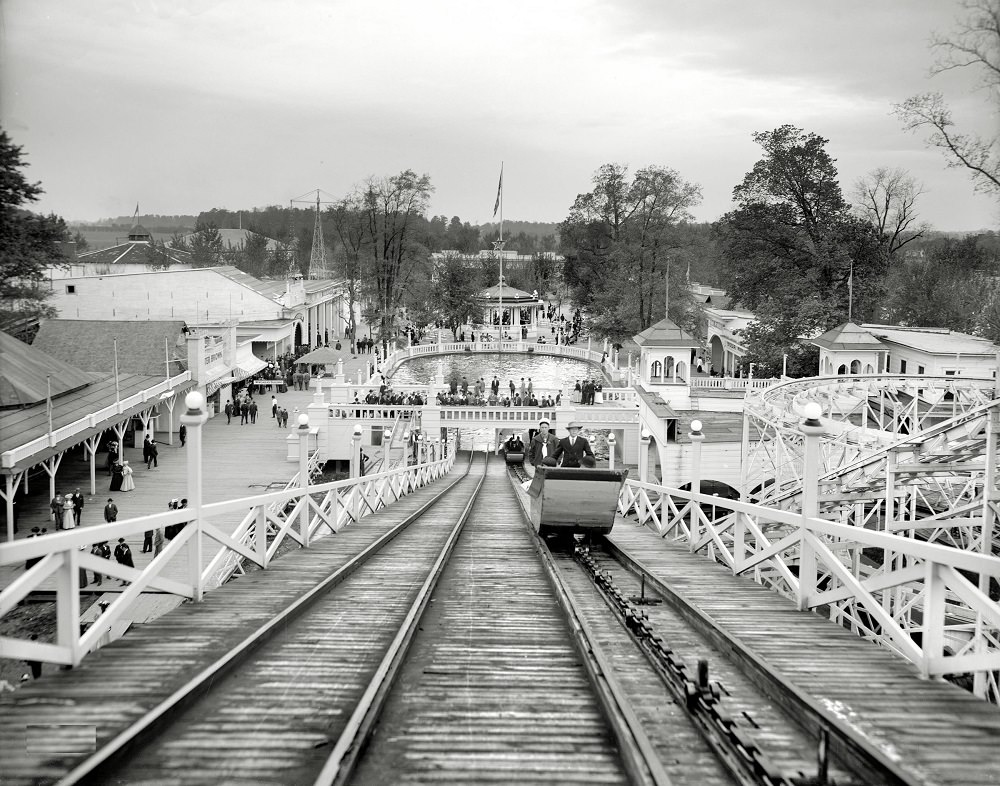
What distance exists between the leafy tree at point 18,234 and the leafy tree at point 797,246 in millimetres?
36928

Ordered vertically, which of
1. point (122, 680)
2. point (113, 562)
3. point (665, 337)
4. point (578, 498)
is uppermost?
point (665, 337)

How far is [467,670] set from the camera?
6742 mm

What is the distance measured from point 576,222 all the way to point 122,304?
102ft

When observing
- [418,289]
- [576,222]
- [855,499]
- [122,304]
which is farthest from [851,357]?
[122,304]

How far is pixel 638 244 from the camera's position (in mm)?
54969

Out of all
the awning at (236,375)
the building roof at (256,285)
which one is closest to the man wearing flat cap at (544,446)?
the awning at (236,375)

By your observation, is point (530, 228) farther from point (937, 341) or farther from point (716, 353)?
point (937, 341)

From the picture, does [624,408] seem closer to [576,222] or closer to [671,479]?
[671,479]

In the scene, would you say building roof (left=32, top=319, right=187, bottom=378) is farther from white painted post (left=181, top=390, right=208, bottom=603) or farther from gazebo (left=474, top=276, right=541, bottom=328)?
gazebo (left=474, top=276, right=541, bottom=328)

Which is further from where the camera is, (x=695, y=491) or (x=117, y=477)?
(x=117, y=477)

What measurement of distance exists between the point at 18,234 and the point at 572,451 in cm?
852

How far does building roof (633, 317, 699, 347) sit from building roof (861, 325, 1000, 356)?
8489 mm

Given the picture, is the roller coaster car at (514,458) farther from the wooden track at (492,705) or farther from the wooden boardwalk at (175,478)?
the wooden track at (492,705)

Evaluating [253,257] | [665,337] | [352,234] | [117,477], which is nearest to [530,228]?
[253,257]
